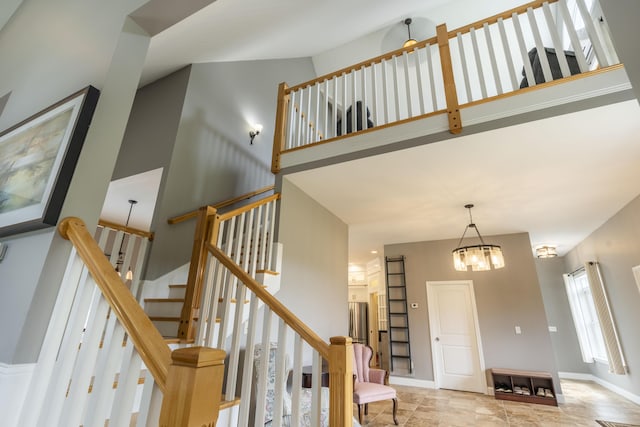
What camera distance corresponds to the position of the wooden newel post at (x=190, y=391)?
700mm

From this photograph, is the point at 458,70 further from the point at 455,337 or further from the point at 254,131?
the point at 455,337

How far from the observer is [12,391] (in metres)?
1.09

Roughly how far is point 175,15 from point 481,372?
660cm

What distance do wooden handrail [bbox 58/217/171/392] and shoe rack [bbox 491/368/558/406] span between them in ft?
19.2

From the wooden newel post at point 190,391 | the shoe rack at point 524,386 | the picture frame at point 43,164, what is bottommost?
the shoe rack at point 524,386

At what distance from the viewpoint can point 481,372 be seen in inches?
211

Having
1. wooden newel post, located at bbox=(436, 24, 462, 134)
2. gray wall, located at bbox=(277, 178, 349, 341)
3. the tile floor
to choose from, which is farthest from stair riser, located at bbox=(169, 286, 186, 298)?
wooden newel post, located at bbox=(436, 24, 462, 134)

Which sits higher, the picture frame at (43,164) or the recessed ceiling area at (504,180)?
the recessed ceiling area at (504,180)

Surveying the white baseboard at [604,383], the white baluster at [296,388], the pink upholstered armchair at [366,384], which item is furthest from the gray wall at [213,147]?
the white baseboard at [604,383]

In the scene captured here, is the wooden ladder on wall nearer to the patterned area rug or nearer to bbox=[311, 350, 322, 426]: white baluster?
the patterned area rug

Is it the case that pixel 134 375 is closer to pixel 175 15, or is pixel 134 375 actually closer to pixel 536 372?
pixel 175 15

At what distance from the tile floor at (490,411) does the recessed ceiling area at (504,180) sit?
9.29 feet

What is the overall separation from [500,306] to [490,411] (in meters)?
1.93

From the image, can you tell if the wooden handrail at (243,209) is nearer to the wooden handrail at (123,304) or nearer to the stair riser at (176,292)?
the stair riser at (176,292)
